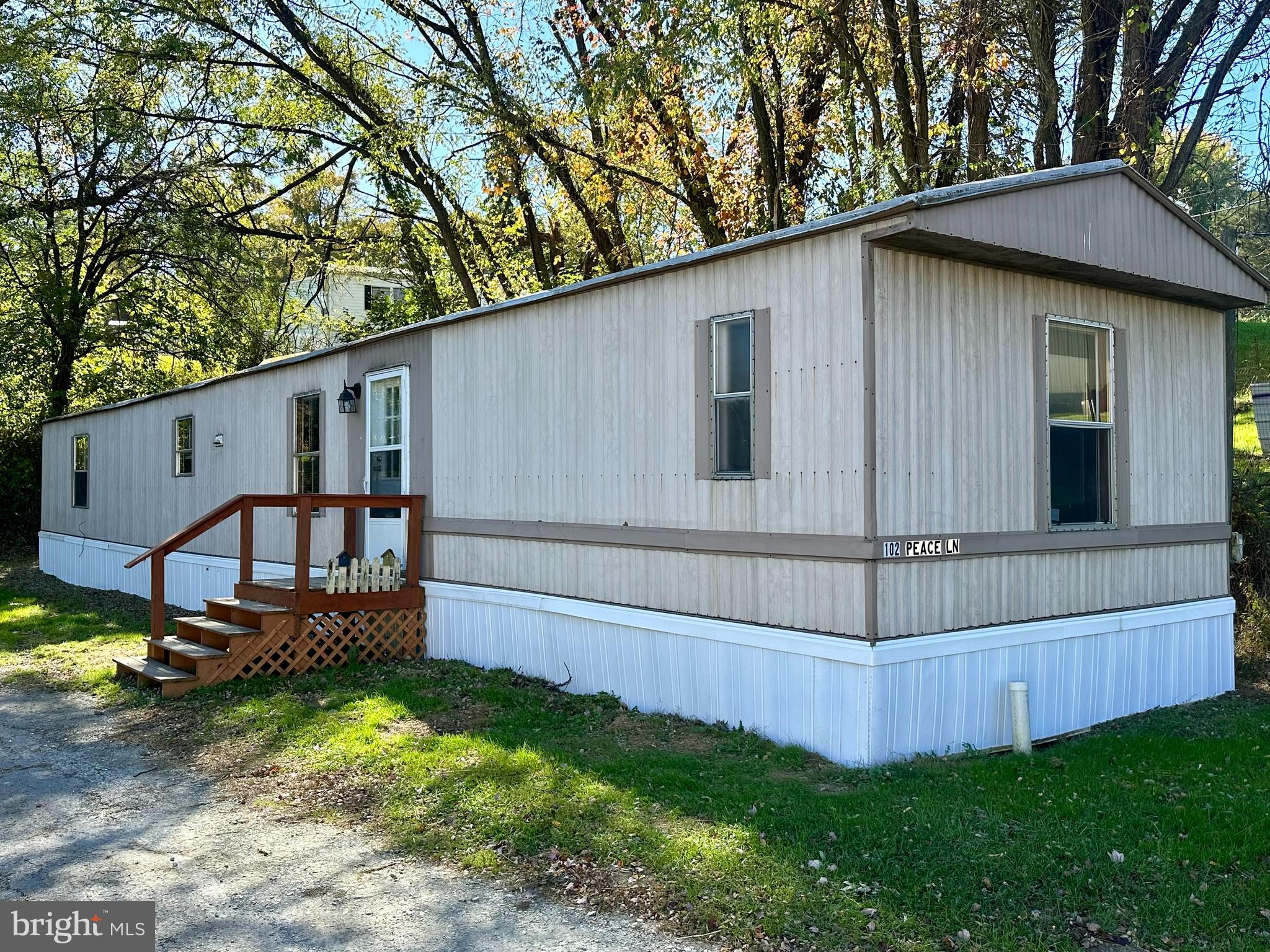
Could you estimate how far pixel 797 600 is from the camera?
19.5 feet

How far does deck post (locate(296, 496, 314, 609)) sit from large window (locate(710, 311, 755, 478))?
349 cm

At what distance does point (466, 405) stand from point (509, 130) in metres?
5.90

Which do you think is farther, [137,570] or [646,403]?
[137,570]

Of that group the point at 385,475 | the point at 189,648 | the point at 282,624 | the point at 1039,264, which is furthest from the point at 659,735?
the point at 385,475

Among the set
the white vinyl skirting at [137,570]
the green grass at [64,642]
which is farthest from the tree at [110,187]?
the green grass at [64,642]

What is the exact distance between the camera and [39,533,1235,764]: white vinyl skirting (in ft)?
18.6

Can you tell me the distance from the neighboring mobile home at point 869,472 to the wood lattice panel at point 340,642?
209 mm

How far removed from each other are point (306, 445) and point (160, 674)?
10.8ft

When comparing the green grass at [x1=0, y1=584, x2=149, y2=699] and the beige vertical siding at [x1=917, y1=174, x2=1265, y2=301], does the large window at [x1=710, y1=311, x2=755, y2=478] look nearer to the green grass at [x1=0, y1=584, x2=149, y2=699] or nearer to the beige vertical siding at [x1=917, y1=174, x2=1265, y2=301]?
the beige vertical siding at [x1=917, y1=174, x2=1265, y2=301]

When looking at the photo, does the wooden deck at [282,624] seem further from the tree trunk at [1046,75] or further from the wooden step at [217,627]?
the tree trunk at [1046,75]

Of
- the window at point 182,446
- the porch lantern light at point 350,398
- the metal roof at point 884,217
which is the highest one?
the metal roof at point 884,217

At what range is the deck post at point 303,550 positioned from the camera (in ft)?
26.8

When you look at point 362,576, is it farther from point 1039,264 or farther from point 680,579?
point 1039,264

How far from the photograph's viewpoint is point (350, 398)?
9.80 m
